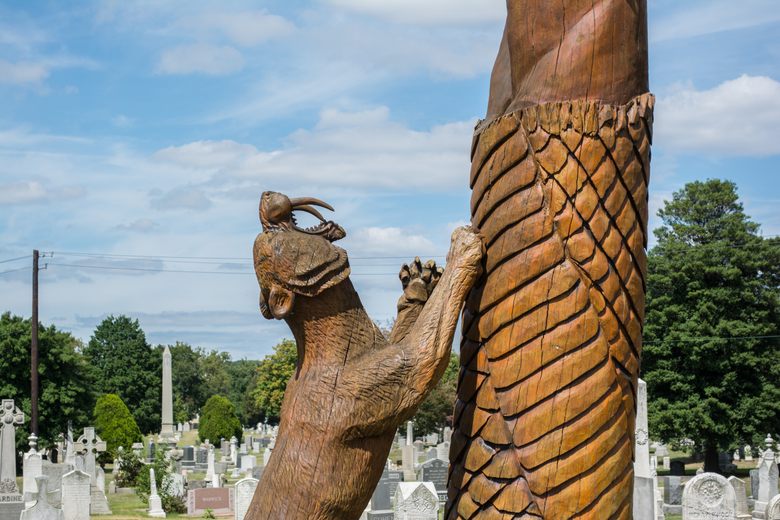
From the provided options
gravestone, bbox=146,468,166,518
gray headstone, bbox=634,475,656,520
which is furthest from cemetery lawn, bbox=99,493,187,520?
gray headstone, bbox=634,475,656,520

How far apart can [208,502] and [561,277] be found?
21868 mm

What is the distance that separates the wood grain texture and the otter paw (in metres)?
0.25

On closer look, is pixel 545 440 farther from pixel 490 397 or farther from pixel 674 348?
pixel 674 348

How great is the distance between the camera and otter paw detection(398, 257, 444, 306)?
10.8ft

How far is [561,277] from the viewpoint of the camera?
9.56 ft

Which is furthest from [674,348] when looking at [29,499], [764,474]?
[29,499]

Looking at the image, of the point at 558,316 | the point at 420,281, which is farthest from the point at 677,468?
the point at 558,316

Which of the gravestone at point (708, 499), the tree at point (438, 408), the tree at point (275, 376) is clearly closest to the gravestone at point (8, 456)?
the gravestone at point (708, 499)

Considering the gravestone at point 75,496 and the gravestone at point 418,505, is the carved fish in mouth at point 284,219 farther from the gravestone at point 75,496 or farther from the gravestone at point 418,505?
the gravestone at point 75,496

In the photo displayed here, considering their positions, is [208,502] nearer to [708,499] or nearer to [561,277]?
[708,499]

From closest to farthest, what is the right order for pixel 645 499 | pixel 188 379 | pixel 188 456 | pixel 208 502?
pixel 645 499
pixel 208 502
pixel 188 456
pixel 188 379

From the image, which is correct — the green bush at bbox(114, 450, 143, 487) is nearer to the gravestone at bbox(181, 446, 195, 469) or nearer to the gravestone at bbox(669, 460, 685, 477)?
the gravestone at bbox(181, 446, 195, 469)

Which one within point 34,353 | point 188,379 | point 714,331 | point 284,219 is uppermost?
point 284,219

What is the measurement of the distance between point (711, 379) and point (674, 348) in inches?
65.4
